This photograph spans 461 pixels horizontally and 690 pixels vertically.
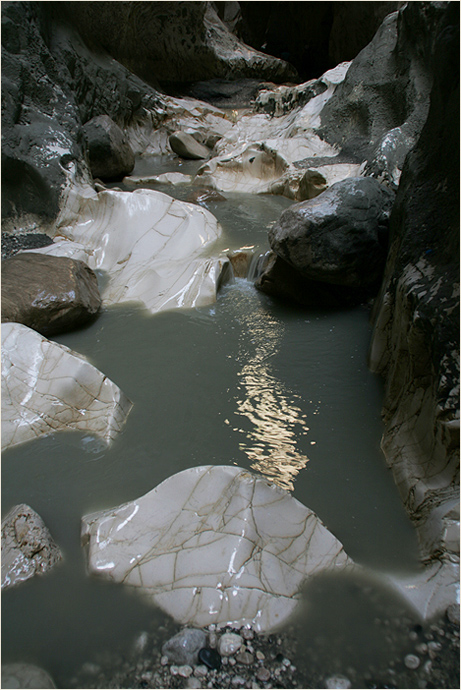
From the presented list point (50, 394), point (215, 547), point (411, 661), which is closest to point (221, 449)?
point (215, 547)

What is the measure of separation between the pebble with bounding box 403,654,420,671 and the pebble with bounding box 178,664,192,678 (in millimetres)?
692

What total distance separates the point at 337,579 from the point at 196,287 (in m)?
3.05

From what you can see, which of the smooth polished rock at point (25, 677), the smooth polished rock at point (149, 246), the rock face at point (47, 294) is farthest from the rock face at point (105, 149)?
the smooth polished rock at point (25, 677)

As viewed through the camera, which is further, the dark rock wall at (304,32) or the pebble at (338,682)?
the dark rock wall at (304,32)

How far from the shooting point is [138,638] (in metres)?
1.57

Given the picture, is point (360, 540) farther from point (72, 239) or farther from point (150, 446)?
point (72, 239)

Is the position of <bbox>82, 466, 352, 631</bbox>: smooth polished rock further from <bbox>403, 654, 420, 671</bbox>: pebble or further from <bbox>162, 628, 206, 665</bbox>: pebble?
<bbox>403, 654, 420, 671</bbox>: pebble

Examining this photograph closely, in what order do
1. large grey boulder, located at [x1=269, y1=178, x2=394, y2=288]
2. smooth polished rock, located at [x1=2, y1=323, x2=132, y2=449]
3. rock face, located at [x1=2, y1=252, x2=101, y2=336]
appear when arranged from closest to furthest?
smooth polished rock, located at [x1=2, y1=323, x2=132, y2=449]
rock face, located at [x1=2, y1=252, x2=101, y2=336]
large grey boulder, located at [x1=269, y1=178, x2=394, y2=288]

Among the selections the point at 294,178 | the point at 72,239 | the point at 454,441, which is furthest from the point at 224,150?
the point at 454,441

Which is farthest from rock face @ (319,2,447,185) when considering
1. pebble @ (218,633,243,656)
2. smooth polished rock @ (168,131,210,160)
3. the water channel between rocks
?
pebble @ (218,633,243,656)

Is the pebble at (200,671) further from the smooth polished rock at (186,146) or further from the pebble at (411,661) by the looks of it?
the smooth polished rock at (186,146)

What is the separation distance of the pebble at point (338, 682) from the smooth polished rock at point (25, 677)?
33.8 inches

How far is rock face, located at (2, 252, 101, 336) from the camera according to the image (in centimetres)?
358

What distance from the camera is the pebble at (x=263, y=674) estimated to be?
56.4 inches
